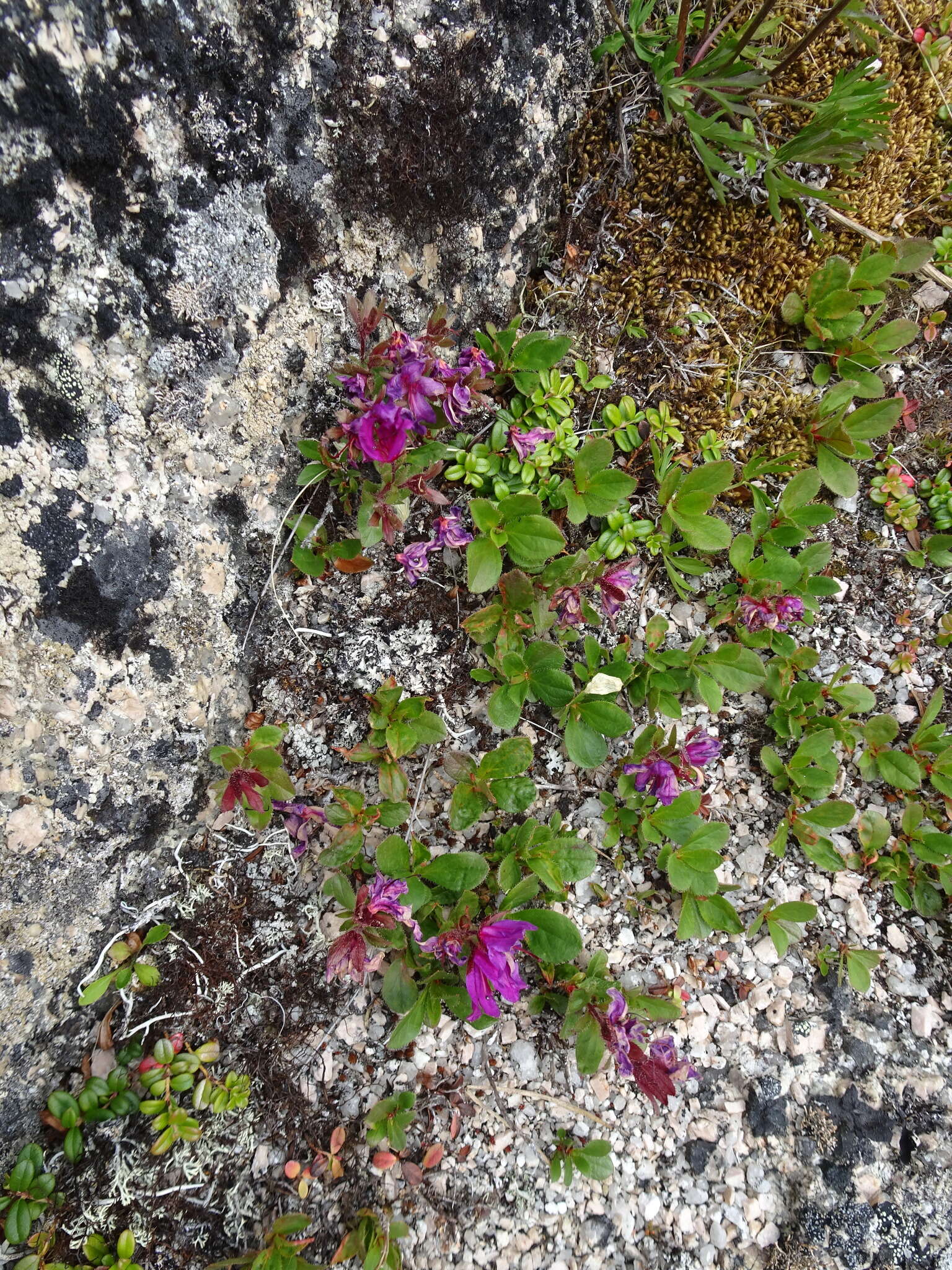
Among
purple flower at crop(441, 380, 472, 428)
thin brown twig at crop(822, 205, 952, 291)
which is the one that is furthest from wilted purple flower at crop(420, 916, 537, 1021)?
thin brown twig at crop(822, 205, 952, 291)

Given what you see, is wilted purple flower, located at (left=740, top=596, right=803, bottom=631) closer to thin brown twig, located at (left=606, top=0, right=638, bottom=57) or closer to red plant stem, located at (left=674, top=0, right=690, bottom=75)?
red plant stem, located at (left=674, top=0, right=690, bottom=75)

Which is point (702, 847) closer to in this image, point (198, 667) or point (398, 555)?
point (398, 555)

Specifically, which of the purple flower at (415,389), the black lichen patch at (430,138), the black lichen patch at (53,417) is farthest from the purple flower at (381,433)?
the black lichen patch at (53,417)

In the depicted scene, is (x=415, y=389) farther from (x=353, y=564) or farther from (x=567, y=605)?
(x=567, y=605)

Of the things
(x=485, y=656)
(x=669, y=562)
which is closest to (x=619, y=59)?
(x=669, y=562)

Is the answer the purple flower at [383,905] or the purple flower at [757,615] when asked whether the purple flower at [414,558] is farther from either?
the purple flower at [757,615]

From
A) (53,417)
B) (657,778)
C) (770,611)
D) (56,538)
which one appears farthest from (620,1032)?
(53,417)
